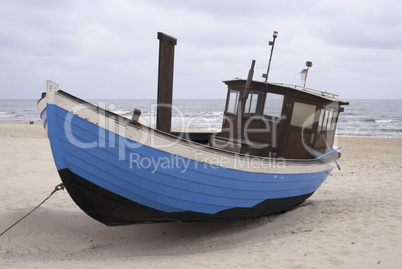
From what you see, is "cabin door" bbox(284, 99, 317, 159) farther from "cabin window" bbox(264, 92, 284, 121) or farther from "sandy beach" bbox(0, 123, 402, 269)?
"sandy beach" bbox(0, 123, 402, 269)

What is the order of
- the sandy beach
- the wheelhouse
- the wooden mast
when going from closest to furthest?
the sandy beach → the wooden mast → the wheelhouse

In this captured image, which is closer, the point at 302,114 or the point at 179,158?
the point at 179,158

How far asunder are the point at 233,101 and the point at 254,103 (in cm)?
54

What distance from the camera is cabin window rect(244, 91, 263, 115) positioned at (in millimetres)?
6863

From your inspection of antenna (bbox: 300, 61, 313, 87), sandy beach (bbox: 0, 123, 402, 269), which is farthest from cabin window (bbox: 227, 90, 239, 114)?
sandy beach (bbox: 0, 123, 402, 269)

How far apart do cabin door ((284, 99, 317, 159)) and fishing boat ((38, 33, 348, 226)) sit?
2 centimetres

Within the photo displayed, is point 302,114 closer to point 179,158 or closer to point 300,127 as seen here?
point 300,127

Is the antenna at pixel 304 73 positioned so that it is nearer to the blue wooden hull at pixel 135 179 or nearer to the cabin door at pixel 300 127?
the cabin door at pixel 300 127

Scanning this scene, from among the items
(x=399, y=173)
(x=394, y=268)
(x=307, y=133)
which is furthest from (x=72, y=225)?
(x=399, y=173)

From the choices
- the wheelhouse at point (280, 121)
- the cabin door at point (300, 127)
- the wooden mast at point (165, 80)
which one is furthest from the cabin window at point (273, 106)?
the wooden mast at point (165, 80)

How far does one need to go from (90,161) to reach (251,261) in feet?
8.08

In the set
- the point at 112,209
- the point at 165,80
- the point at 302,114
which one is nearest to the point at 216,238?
the point at 112,209

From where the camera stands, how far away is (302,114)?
262 inches

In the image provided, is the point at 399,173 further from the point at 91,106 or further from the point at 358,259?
the point at 91,106
